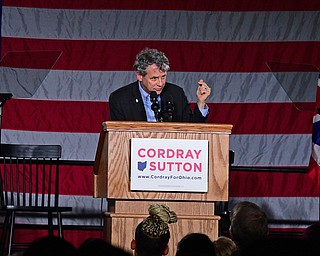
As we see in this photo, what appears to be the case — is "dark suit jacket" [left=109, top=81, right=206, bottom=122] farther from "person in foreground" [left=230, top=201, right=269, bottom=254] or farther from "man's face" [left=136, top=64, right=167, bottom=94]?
"person in foreground" [left=230, top=201, right=269, bottom=254]

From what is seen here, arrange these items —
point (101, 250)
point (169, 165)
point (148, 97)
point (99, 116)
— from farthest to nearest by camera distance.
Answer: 1. point (99, 116)
2. point (148, 97)
3. point (169, 165)
4. point (101, 250)

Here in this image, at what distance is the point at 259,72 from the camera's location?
26.4 ft

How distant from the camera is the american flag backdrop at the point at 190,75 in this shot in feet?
26.3

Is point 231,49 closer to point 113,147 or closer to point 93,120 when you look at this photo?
point 93,120

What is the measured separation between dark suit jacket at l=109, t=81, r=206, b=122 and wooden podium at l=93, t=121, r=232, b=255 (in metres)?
0.55

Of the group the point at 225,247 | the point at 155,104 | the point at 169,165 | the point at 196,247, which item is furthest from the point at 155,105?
the point at 196,247

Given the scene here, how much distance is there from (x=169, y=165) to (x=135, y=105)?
739 millimetres

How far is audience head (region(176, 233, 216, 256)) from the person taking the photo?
3.12 metres

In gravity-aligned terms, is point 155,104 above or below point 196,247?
above

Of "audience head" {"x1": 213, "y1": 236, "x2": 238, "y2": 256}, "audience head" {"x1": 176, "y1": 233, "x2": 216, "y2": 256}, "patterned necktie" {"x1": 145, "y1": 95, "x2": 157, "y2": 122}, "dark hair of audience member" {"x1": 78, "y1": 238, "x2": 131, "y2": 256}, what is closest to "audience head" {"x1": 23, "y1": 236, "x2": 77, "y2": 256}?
"dark hair of audience member" {"x1": 78, "y1": 238, "x2": 131, "y2": 256}

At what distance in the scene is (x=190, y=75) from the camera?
8.05 metres

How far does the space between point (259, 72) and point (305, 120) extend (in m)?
0.53

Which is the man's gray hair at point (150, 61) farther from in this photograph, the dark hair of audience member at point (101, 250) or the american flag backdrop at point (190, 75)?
the dark hair of audience member at point (101, 250)

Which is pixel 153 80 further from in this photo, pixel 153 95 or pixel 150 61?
pixel 153 95
